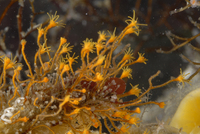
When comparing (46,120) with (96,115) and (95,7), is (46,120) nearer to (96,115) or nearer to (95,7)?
(96,115)

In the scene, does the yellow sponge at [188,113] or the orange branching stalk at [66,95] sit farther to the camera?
the yellow sponge at [188,113]

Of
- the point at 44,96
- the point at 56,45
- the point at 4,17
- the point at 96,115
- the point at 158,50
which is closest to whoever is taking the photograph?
the point at 44,96

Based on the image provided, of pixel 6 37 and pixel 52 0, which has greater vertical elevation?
pixel 52 0

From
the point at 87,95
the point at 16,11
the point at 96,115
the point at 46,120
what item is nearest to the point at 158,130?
the point at 96,115

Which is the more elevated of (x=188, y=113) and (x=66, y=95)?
(x=66, y=95)

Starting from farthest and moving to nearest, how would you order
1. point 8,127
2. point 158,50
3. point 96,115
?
point 158,50
point 96,115
point 8,127

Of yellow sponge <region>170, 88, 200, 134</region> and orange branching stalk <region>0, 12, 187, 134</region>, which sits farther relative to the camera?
yellow sponge <region>170, 88, 200, 134</region>

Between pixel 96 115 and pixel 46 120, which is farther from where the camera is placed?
pixel 96 115

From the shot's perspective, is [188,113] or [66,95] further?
[188,113]
